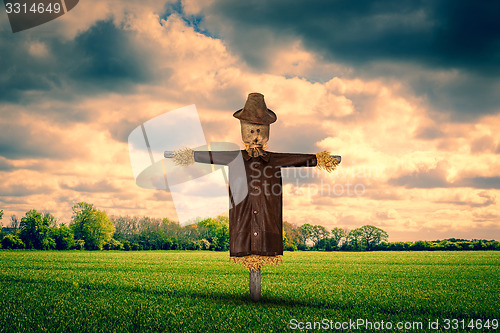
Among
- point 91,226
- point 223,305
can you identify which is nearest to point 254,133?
point 223,305

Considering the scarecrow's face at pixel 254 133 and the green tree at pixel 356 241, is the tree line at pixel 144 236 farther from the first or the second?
the scarecrow's face at pixel 254 133

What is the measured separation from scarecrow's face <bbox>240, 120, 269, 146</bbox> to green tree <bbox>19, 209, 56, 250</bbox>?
171 ft

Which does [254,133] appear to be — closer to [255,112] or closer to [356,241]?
[255,112]

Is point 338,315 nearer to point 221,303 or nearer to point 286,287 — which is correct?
point 221,303

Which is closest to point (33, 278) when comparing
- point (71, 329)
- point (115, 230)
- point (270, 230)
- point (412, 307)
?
point (71, 329)

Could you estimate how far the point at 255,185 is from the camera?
812 centimetres

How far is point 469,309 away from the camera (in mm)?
7918

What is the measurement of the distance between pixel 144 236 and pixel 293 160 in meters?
51.8

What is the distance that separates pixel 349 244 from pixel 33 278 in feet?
161

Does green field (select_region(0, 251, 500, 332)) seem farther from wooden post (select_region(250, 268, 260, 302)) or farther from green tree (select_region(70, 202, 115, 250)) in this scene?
green tree (select_region(70, 202, 115, 250))

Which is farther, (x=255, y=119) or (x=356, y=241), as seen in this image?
(x=356, y=241)

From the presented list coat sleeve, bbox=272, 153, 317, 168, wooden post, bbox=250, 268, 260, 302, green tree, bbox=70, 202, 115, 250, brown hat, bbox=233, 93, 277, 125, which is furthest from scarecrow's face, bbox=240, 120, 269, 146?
green tree, bbox=70, 202, 115, 250

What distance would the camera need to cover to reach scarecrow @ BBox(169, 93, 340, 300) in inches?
315

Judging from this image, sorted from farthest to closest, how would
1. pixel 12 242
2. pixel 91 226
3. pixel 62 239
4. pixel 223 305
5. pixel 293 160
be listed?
1. pixel 91 226
2. pixel 62 239
3. pixel 12 242
4. pixel 293 160
5. pixel 223 305
